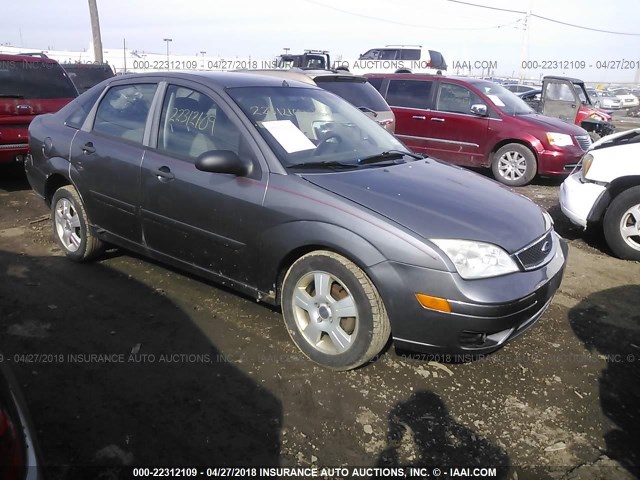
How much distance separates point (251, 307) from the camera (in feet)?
12.8

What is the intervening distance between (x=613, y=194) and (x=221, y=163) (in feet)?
13.8

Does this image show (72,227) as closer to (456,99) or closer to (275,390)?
(275,390)

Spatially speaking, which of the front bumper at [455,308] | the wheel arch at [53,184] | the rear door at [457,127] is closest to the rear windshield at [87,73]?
the rear door at [457,127]

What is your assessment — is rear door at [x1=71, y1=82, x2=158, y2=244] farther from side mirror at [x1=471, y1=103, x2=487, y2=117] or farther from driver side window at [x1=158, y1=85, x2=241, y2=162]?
side mirror at [x1=471, y1=103, x2=487, y2=117]

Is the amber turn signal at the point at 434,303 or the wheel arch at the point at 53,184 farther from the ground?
the wheel arch at the point at 53,184

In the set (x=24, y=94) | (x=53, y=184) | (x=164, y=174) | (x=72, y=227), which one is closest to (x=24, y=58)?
(x=24, y=94)

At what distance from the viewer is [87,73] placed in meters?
13.2

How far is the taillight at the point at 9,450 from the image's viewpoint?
4.46ft

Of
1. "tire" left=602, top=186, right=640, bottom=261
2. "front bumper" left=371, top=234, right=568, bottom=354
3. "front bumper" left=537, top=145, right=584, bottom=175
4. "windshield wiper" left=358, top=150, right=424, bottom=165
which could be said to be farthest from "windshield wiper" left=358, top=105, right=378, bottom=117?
"front bumper" left=371, top=234, right=568, bottom=354

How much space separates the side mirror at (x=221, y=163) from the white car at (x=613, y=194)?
3.87m

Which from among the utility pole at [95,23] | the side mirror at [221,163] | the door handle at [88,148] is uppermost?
the utility pole at [95,23]

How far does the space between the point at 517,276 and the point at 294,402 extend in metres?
1.38

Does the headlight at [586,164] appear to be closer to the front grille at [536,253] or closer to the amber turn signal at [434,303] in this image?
the front grille at [536,253]

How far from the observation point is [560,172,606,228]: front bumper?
5352 mm
